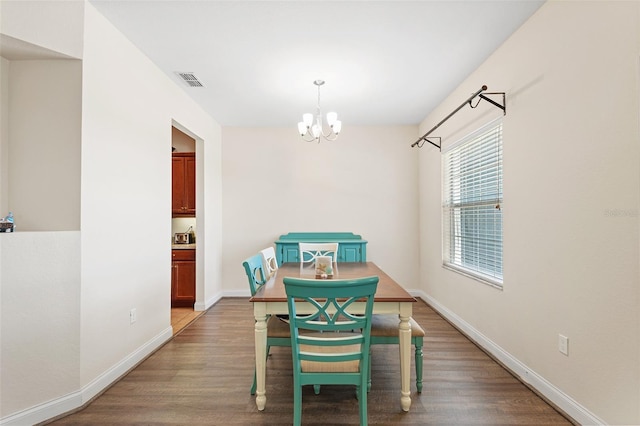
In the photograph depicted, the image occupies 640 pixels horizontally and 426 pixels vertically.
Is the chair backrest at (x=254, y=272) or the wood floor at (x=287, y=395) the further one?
the chair backrest at (x=254, y=272)

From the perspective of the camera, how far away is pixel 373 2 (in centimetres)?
216

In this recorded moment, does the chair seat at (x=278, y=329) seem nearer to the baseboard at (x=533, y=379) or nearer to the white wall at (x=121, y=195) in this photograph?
the white wall at (x=121, y=195)

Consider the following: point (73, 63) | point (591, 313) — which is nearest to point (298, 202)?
point (73, 63)

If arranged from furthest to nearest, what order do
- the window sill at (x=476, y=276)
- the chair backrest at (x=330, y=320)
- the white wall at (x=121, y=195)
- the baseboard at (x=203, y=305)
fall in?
the baseboard at (x=203, y=305) → the window sill at (x=476, y=276) → the white wall at (x=121, y=195) → the chair backrest at (x=330, y=320)

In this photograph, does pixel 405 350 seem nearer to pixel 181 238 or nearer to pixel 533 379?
pixel 533 379

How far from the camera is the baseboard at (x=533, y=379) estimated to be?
1.83 meters

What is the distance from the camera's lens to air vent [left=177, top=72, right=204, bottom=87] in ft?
10.5

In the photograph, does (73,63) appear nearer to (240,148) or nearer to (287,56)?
(287,56)

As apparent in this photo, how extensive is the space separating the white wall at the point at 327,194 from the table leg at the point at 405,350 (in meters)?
2.95

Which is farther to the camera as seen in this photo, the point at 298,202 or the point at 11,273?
the point at 298,202

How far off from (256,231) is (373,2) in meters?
3.55

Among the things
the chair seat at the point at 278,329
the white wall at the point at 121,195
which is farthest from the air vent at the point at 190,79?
the chair seat at the point at 278,329

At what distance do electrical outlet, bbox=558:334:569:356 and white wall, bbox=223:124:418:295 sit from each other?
2892 mm

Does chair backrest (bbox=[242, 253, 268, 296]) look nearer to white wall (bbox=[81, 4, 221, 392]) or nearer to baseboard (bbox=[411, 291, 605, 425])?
A: white wall (bbox=[81, 4, 221, 392])
